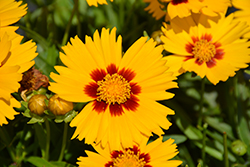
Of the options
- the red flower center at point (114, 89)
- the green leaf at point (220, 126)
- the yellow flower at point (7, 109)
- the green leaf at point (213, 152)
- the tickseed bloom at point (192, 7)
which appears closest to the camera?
the yellow flower at point (7, 109)

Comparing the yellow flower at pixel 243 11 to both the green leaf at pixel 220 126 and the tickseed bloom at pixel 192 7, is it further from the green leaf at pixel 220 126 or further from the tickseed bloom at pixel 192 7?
the green leaf at pixel 220 126

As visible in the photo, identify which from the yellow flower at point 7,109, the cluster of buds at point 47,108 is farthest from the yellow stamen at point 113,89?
the yellow flower at point 7,109

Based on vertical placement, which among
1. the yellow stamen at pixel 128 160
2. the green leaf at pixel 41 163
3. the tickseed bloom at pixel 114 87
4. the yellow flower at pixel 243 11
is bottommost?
the green leaf at pixel 41 163

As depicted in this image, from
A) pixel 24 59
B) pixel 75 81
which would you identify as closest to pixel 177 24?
pixel 75 81

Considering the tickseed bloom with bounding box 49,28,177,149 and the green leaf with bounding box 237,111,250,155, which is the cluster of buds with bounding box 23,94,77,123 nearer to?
the tickseed bloom with bounding box 49,28,177,149

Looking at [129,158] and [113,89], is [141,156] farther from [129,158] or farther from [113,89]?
[113,89]

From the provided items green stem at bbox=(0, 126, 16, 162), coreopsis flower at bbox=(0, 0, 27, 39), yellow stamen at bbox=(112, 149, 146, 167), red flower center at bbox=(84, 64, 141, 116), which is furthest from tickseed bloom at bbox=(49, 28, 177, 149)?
green stem at bbox=(0, 126, 16, 162)
